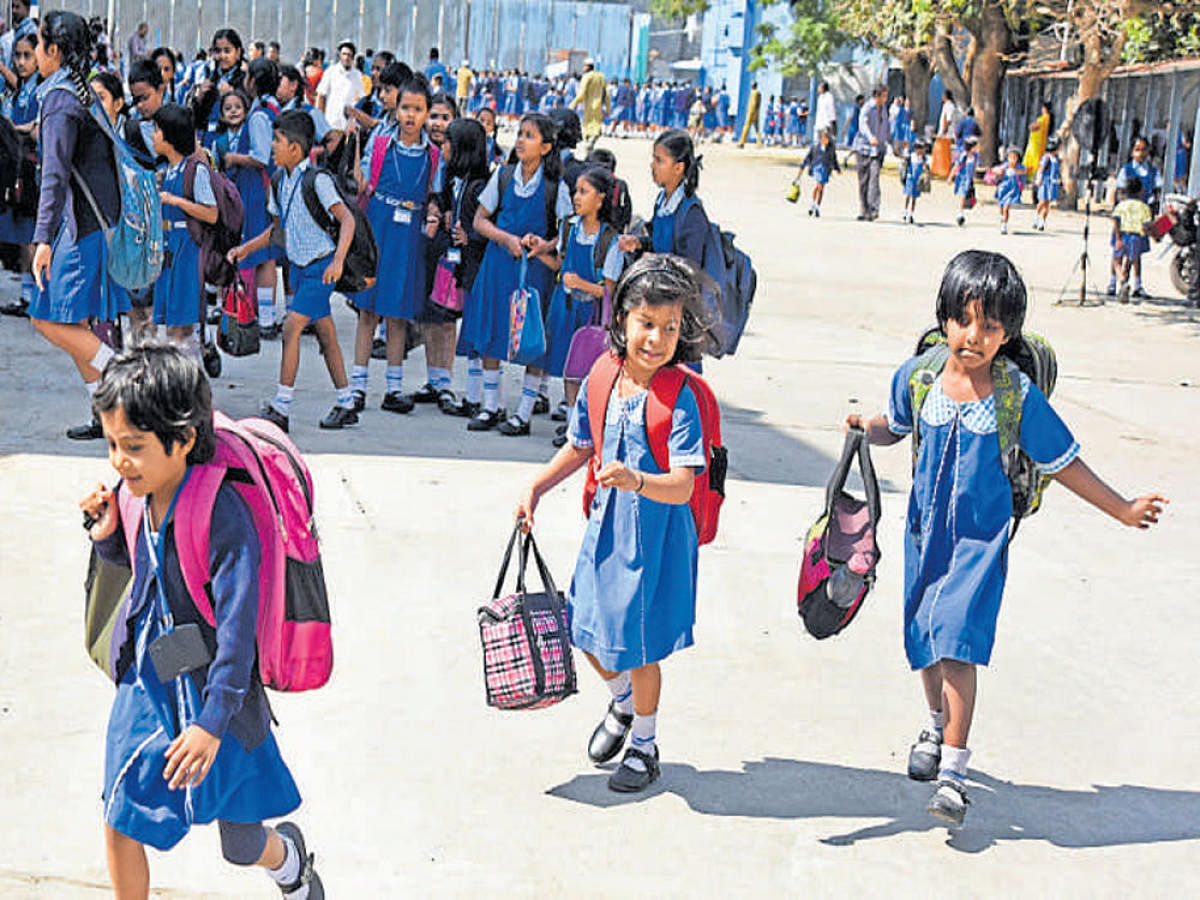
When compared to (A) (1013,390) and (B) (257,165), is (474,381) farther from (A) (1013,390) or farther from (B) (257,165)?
(A) (1013,390)

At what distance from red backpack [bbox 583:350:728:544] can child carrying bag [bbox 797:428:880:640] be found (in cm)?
30

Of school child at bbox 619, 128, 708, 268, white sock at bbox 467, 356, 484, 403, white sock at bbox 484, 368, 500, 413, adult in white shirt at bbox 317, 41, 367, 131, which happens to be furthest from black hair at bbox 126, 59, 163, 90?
adult in white shirt at bbox 317, 41, 367, 131

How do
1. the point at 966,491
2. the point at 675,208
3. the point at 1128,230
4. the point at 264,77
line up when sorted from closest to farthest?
the point at 966,491 → the point at 675,208 → the point at 264,77 → the point at 1128,230

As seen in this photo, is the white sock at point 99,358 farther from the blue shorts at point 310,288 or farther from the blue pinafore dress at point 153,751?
the blue pinafore dress at point 153,751

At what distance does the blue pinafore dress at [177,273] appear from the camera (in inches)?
316

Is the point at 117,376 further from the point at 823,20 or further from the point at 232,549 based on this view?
the point at 823,20

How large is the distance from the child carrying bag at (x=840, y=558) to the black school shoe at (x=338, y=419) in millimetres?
4327

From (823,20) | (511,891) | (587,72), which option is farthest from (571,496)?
(823,20)

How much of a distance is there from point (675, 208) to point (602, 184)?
0.54 m

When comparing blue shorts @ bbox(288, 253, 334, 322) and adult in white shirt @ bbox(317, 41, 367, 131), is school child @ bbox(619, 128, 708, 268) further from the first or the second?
adult in white shirt @ bbox(317, 41, 367, 131)

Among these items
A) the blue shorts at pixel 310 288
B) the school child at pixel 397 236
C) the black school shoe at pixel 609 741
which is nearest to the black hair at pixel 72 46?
the blue shorts at pixel 310 288

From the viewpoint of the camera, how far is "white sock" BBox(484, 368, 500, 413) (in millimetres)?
8430

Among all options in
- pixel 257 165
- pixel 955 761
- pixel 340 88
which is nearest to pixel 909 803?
pixel 955 761

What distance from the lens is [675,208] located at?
711 cm
